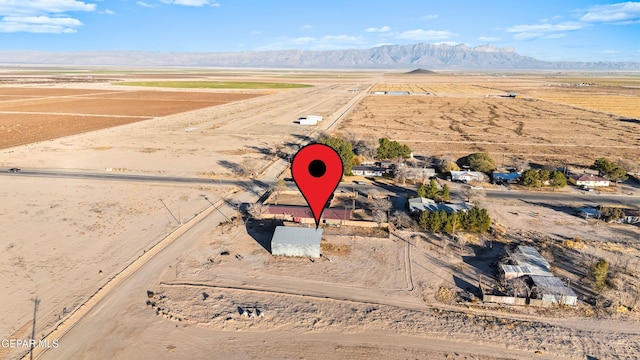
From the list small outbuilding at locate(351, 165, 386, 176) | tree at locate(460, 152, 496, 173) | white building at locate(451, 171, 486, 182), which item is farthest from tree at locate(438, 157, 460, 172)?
small outbuilding at locate(351, 165, 386, 176)

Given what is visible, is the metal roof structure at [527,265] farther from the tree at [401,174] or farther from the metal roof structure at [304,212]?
the tree at [401,174]

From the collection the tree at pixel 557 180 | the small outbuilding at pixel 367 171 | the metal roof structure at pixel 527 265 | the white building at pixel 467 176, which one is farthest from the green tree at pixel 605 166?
the metal roof structure at pixel 527 265

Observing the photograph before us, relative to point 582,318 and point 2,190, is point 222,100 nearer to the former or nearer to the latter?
point 2,190

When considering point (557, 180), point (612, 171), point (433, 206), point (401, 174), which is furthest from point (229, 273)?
point (612, 171)

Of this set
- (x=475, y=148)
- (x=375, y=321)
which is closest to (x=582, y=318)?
(x=375, y=321)

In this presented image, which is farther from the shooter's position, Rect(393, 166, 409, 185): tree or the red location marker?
Rect(393, 166, 409, 185): tree

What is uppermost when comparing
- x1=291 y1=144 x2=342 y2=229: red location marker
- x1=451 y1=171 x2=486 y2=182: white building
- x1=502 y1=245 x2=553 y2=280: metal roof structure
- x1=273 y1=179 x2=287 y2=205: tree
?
x1=291 y1=144 x2=342 y2=229: red location marker

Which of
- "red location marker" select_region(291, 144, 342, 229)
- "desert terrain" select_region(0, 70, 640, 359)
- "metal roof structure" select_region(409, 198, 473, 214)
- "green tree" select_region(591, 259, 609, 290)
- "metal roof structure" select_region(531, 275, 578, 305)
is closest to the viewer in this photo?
"red location marker" select_region(291, 144, 342, 229)

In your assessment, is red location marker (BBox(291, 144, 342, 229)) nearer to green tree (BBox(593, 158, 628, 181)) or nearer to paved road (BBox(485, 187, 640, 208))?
paved road (BBox(485, 187, 640, 208))
